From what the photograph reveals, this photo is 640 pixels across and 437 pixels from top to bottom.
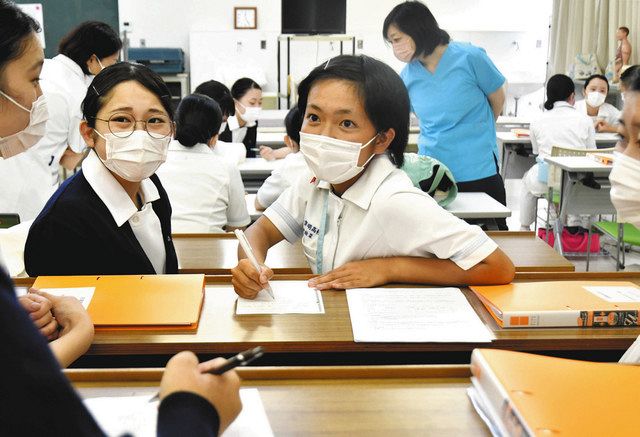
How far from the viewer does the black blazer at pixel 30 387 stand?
16.0 inches

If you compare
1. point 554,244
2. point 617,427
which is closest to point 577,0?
point 554,244

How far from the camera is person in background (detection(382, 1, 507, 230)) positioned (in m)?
3.16

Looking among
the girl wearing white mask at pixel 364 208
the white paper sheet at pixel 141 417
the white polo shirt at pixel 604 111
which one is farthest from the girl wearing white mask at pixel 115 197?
the white polo shirt at pixel 604 111

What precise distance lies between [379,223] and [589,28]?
8.15 meters

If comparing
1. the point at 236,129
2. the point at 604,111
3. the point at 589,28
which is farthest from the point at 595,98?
the point at 236,129

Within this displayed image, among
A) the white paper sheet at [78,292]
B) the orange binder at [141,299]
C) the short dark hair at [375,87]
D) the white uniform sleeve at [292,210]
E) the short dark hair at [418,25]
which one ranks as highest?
the short dark hair at [418,25]

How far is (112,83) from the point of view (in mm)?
1815

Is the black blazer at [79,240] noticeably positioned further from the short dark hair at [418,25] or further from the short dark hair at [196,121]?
the short dark hair at [418,25]

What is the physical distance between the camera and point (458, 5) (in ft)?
31.9

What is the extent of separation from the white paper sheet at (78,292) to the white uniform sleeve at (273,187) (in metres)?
1.67

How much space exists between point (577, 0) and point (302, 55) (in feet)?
12.5

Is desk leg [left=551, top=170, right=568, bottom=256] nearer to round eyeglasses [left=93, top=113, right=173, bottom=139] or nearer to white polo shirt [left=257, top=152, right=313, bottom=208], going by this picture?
white polo shirt [left=257, top=152, right=313, bottom=208]

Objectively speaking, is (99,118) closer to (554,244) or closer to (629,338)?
(629,338)

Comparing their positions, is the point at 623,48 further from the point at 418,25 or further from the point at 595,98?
the point at 418,25
